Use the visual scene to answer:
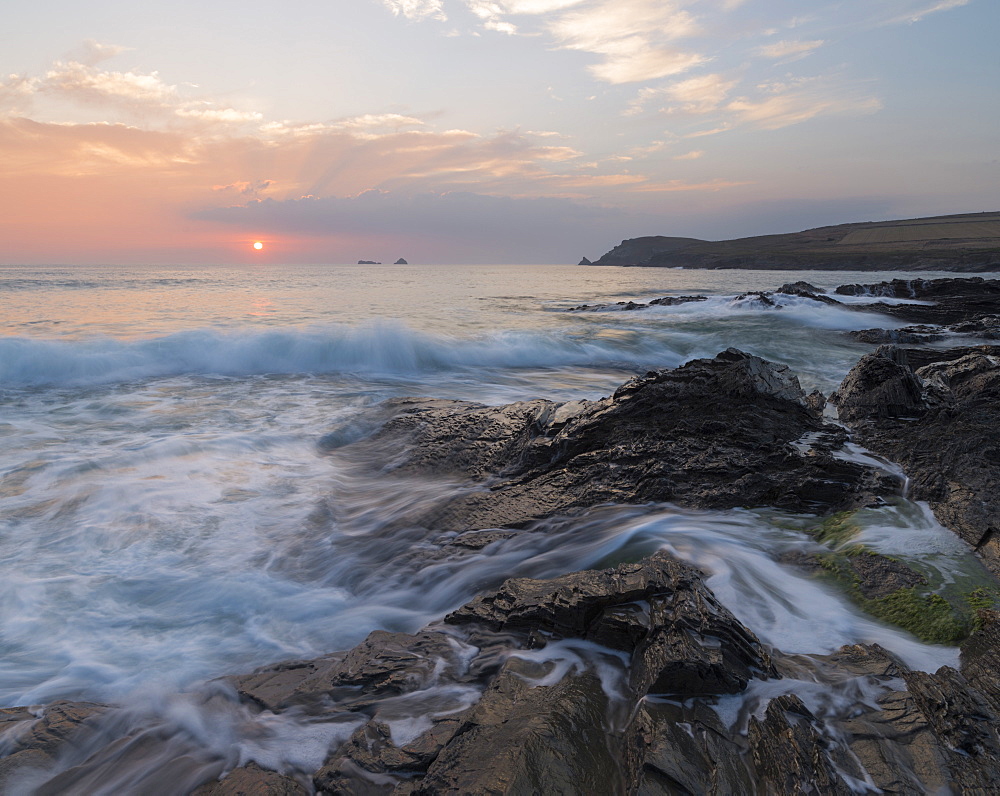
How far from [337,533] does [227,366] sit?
10.3m

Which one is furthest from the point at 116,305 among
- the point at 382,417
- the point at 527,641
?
the point at 527,641

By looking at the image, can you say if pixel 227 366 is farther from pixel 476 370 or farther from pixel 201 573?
pixel 201 573

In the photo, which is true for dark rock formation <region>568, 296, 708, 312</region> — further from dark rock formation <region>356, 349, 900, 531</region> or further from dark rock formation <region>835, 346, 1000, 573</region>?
dark rock formation <region>356, 349, 900, 531</region>

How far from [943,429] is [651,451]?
3.18m

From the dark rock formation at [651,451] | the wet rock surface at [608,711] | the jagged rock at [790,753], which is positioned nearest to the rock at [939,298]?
the dark rock formation at [651,451]

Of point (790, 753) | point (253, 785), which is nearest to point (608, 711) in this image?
point (790, 753)

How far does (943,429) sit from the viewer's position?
19.2 ft

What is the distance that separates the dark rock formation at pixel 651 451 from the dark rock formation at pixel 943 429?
48 centimetres

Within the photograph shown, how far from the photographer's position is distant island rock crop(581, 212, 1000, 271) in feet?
248

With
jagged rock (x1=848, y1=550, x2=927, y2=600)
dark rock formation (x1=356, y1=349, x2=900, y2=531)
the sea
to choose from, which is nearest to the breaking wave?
the sea

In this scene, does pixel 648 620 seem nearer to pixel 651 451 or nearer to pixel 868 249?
pixel 651 451

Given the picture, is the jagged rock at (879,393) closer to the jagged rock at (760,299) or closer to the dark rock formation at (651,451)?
the dark rock formation at (651,451)

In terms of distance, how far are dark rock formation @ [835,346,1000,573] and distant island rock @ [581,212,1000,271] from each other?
265 ft

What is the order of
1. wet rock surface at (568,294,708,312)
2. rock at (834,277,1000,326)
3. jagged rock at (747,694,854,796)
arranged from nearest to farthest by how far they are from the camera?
jagged rock at (747,694,854,796) → rock at (834,277,1000,326) → wet rock surface at (568,294,708,312)
